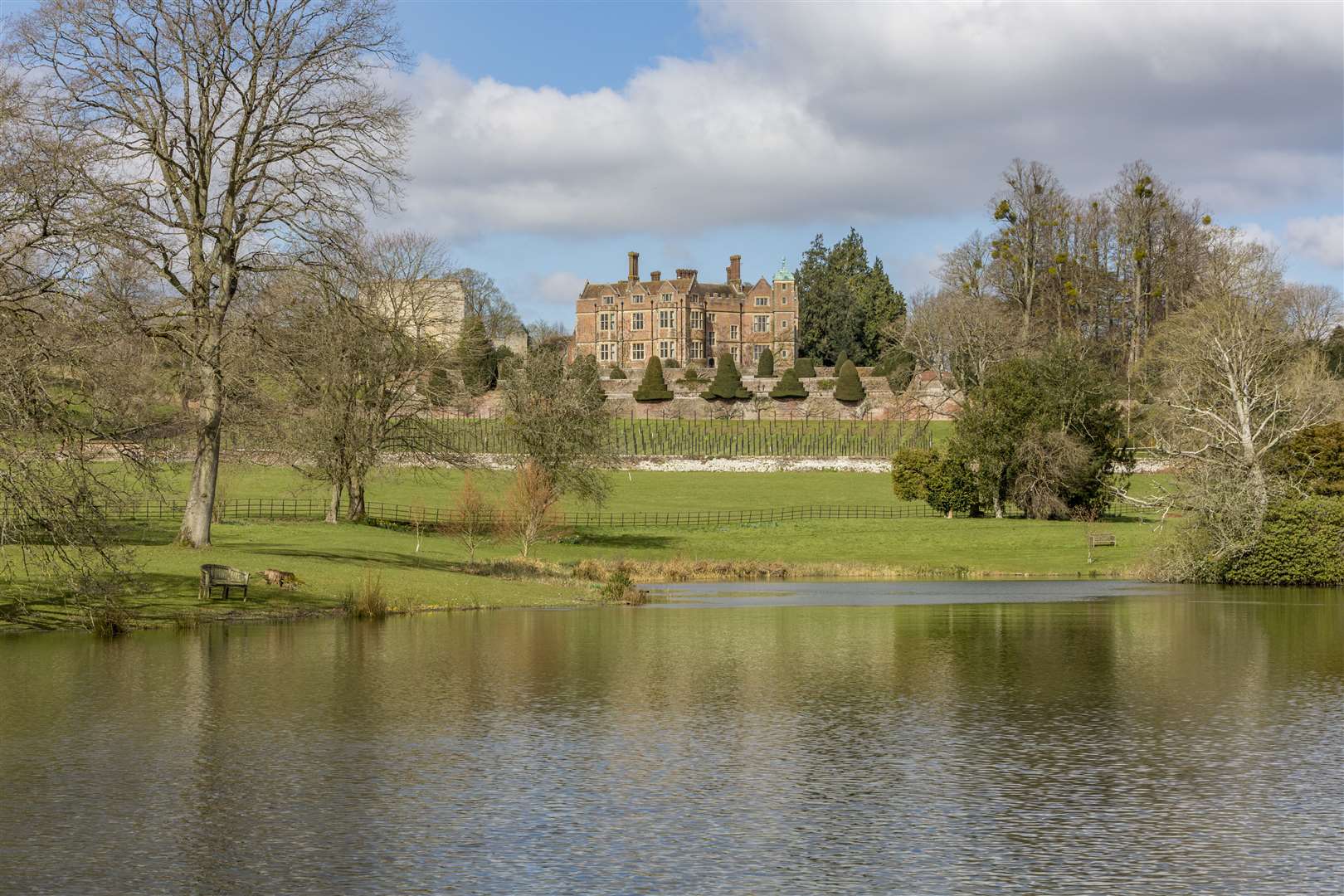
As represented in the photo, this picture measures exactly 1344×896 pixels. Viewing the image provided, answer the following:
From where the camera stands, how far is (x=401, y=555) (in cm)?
5009

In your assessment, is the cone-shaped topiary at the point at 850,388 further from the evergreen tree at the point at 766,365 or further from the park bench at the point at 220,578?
the park bench at the point at 220,578

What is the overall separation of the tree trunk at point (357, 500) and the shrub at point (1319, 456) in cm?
3995

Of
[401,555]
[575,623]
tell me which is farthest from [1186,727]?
[401,555]

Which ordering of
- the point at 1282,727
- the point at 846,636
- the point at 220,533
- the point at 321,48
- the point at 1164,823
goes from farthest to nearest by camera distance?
the point at 220,533 < the point at 321,48 < the point at 846,636 < the point at 1282,727 < the point at 1164,823

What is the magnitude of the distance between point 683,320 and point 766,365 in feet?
63.9

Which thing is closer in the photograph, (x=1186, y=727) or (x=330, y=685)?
(x=1186, y=727)

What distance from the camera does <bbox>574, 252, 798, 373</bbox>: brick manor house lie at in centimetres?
15912

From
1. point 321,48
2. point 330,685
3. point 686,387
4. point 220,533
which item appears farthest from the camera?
point 686,387

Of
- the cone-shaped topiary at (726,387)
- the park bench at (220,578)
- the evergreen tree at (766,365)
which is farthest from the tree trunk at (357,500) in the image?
the evergreen tree at (766,365)

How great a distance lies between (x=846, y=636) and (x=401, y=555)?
22682 mm

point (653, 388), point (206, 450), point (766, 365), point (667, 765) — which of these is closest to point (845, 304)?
point (766, 365)

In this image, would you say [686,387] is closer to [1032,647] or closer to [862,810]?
[1032,647]

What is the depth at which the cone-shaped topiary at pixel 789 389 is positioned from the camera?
131 meters

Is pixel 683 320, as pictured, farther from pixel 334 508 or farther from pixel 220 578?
pixel 220 578
